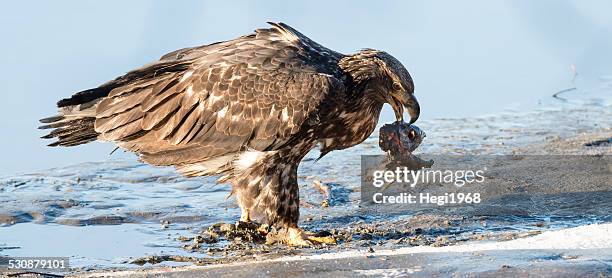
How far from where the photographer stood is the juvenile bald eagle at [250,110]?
8.74 metres

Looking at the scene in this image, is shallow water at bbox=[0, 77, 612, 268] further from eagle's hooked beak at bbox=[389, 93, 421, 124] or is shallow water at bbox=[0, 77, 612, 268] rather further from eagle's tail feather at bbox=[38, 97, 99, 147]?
eagle's hooked beak at bbox=[389, 93, 421, 124]

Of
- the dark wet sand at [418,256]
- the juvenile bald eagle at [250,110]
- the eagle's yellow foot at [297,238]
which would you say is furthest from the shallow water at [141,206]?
the juvenile bald eagle at [250,110]

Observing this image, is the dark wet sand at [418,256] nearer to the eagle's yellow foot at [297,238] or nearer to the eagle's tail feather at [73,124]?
the eagle's yellow foot at [297,238]

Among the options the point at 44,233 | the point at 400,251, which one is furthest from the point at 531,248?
the point at 44,233

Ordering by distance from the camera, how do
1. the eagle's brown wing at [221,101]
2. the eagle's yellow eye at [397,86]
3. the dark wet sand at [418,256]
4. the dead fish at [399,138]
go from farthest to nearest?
the dead fish at [399,138], the eagle's yellow eye at [397,86], the eagle's brown wing at [221,101], the dark wet sand at [418,256]

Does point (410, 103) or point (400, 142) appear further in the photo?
point (400, 142)

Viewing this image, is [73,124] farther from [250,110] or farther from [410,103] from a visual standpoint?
[410,103]

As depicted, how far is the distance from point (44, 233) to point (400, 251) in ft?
9.71

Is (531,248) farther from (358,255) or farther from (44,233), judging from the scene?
(44,233)

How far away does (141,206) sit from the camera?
1006 cm

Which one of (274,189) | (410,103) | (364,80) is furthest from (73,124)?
(410,103)

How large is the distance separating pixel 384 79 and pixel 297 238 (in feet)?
4.24

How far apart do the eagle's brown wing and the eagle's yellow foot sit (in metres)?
0.62

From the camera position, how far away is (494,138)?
1277cm
